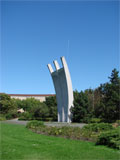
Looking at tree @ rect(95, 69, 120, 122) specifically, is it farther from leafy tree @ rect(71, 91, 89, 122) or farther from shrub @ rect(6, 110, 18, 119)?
shrub @ rect(6, 110, 18, 119)

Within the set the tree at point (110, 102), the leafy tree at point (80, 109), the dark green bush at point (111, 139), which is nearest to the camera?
the dark green bush at point (111, 139)

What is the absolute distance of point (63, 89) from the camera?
24.4 meters

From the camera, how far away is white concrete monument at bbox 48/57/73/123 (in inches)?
906

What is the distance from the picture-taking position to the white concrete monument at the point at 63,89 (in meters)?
23.0

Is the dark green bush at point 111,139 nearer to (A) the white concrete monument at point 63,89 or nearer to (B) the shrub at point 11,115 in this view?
(A) the white concrete monument at point 63,89

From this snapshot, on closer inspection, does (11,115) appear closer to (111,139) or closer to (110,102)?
(110,102)

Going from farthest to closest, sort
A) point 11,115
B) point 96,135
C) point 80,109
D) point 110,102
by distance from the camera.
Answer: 1. point 11,115
2. point 80,109
3. point 110,102
4. point 96,135

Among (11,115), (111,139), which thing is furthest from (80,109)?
(11,115)

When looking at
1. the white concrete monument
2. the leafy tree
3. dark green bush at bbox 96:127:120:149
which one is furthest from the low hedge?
the leafy tree

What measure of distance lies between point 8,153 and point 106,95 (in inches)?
742

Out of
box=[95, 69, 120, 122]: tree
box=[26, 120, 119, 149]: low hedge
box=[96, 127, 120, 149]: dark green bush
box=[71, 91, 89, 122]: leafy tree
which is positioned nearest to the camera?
box=[96, 127, 120, 149]: dark green bush

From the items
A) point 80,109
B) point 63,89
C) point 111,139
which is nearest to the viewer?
point 111,139

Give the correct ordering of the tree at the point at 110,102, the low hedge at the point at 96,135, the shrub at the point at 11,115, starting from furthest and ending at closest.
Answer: the shrub at the point at 11,115, the tree at the point at 110,102, the low hedge at the point at 96,135

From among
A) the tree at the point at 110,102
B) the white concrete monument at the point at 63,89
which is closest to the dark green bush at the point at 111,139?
the tree at the point at 110,102
